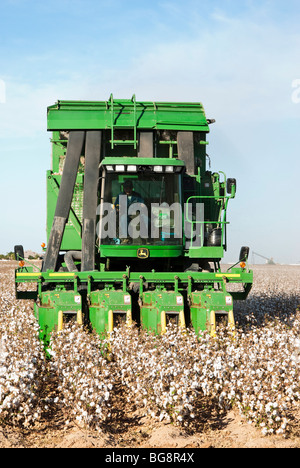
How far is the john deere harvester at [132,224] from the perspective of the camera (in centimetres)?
1009

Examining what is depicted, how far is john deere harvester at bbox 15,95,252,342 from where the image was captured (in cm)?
1009

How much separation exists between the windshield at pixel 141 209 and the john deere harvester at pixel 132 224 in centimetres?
2

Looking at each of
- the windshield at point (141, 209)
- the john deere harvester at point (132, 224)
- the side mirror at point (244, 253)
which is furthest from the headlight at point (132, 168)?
the side mirror at point (244, 253)

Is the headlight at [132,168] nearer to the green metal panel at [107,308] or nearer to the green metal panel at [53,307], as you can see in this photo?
the green metal panel at [107,308]

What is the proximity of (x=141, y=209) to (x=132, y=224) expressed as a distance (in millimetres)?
348

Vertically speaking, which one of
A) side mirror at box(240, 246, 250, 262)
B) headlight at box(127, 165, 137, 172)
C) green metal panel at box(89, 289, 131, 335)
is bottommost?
green metal panel at box(89, 289, 131, 335)

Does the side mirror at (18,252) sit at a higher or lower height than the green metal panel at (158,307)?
higher

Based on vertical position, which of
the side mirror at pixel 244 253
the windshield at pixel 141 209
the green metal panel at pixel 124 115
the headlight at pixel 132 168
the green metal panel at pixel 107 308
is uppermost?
the green metal panel at pixel 124 115

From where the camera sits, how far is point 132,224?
10758 millimetres

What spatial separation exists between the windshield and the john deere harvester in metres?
0.02

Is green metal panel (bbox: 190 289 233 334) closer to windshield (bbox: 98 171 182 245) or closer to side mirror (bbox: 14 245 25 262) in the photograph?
windshield (bbox: 98 171 182 245)

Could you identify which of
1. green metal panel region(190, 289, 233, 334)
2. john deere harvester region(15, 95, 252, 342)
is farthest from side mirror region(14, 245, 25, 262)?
green metal panel region(190, 289, 233, 334)

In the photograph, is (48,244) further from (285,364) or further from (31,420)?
(285,364)
